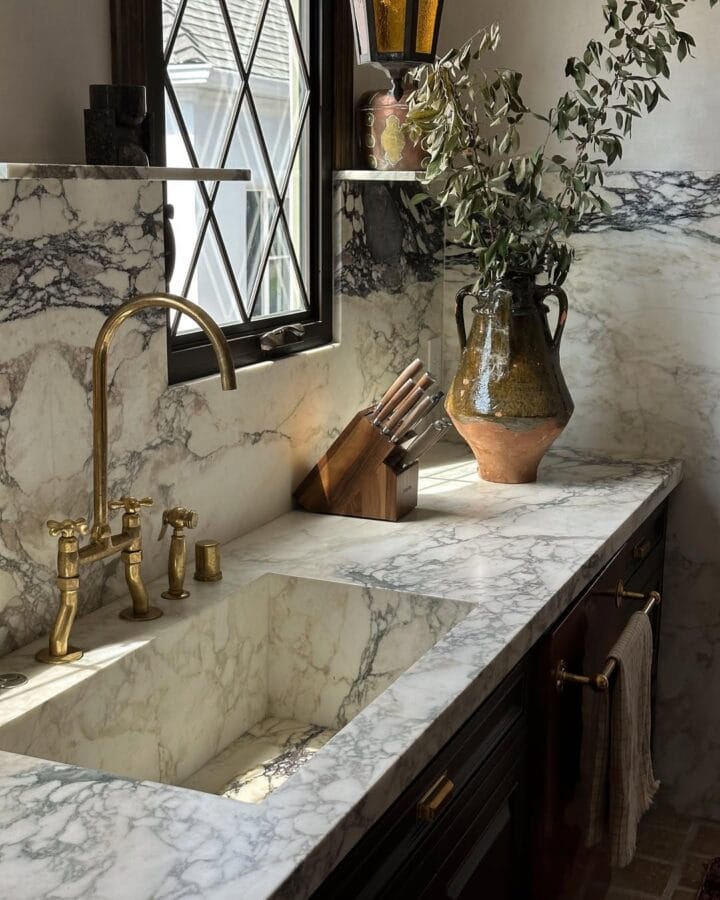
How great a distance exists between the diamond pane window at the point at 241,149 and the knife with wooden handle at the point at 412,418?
34cm

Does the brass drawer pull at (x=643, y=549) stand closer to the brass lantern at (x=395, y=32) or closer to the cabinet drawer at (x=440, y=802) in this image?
the cabinet drawer at (x=440, y=802)

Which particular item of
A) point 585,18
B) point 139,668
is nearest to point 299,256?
point 585,18

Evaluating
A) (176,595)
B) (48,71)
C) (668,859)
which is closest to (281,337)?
(176,595)

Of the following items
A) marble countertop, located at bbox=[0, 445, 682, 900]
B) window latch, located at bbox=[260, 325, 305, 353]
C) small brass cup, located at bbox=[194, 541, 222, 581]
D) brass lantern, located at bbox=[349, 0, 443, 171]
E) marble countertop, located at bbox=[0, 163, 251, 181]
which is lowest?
marble countertop, located at bbox=[0, 445, 682, 900]

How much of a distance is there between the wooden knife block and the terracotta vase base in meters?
0.25

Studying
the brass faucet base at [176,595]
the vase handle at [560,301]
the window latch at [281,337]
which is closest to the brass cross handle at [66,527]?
the brass faucet base at [176,595]

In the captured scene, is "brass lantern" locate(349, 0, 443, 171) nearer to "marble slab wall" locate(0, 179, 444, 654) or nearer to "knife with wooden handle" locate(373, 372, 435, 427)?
"marble slab wall" locate(0, 179, 444, 654)

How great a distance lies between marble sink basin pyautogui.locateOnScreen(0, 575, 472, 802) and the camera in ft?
4.95

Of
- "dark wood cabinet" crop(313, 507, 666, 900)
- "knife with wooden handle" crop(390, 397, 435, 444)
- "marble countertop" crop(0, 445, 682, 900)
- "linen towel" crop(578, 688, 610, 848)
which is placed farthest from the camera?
"knife with wooden handle" crop(390, 397, 435, 444)

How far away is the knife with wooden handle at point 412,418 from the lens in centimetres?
220

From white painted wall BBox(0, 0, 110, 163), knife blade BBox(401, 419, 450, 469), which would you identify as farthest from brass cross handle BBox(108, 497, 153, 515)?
knife blade BBox(401, 419, 450, 469)

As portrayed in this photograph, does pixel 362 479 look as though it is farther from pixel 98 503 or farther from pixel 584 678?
pixel 98 503

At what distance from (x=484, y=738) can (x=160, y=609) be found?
1.69 feet

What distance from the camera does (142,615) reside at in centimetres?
170
